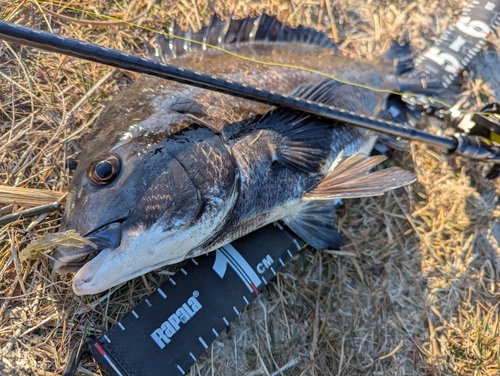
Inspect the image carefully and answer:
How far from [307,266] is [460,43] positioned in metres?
2.35

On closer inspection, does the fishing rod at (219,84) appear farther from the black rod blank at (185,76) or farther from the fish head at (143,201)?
the fish head at (143,201)

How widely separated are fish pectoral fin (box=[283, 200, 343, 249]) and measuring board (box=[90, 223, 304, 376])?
0.31ft

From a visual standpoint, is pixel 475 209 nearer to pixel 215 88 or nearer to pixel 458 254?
pixel 458 254

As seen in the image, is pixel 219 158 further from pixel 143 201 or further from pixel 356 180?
pixel 356 180

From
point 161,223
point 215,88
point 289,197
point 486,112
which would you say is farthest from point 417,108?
point 161,223

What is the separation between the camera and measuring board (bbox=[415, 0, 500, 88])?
11.8ft

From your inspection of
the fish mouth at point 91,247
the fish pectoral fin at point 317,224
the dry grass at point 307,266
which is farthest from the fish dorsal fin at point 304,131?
the fish mouth at point 91,247

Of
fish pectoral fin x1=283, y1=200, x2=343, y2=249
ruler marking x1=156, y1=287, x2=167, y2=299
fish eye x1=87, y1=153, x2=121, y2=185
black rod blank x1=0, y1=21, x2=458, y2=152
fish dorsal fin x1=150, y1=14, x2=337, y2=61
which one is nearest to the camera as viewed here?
black rod blank x1=0, y1=21, x2=458, y2=152

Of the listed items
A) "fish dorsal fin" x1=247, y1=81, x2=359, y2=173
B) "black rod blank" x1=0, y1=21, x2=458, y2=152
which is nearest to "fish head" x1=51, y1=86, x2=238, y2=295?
"black rod blank" x1=0, y1=21, x2=458, y2=152

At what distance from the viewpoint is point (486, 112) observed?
127 inches

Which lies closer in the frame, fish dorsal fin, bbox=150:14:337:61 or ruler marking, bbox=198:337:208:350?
ruler marking, bbox=198:337:208:350

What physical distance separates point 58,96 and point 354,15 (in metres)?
2.51

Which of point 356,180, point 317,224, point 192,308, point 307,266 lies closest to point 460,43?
point 356,180

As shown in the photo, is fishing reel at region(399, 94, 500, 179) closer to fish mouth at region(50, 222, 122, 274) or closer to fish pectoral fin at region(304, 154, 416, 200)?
fish pectoral fin at region(304, 154, 416, 200)
